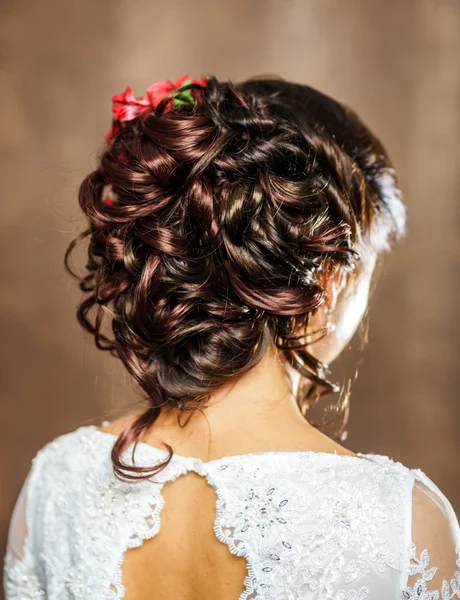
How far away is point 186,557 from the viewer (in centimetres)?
107

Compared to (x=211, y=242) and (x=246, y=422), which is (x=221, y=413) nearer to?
(x=246, y=422)

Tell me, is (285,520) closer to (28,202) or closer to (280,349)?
(280,349)

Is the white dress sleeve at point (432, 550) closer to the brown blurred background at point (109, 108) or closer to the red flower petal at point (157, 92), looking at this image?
the red flower petal at point (157, 92)

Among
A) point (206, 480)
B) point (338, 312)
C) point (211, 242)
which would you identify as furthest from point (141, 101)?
point (206, 480)

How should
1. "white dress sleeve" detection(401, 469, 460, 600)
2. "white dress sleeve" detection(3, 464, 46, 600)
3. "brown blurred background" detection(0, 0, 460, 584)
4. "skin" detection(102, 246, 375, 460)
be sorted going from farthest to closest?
"brown blurred background" detection(0, 0, 460, 584)
"white dress sleeve" detection(3, 464, 46, 600)
"skin" detection(102, 246, 375, 460)
"white dress sleeve" detection(401, 469, 460, 600)

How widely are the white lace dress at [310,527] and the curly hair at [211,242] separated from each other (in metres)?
0.09

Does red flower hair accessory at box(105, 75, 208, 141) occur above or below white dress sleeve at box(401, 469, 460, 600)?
above

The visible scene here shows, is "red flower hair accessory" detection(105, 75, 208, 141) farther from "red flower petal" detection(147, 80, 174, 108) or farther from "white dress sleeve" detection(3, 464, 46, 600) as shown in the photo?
"white dress sleeve" detection(3, 464, 46, 600)

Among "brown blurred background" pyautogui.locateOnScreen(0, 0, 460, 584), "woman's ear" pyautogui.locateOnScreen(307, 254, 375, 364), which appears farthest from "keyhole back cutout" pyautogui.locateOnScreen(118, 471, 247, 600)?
"brown blurred background" pyautogui.locateOnScreen(0, 0, 460, 584)

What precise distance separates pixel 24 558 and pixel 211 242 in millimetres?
711

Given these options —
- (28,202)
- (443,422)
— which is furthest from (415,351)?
(28,202)

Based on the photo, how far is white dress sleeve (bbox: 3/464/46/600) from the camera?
1293mm

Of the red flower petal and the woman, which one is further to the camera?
the red flower petal

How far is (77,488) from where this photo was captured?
1.23 m
